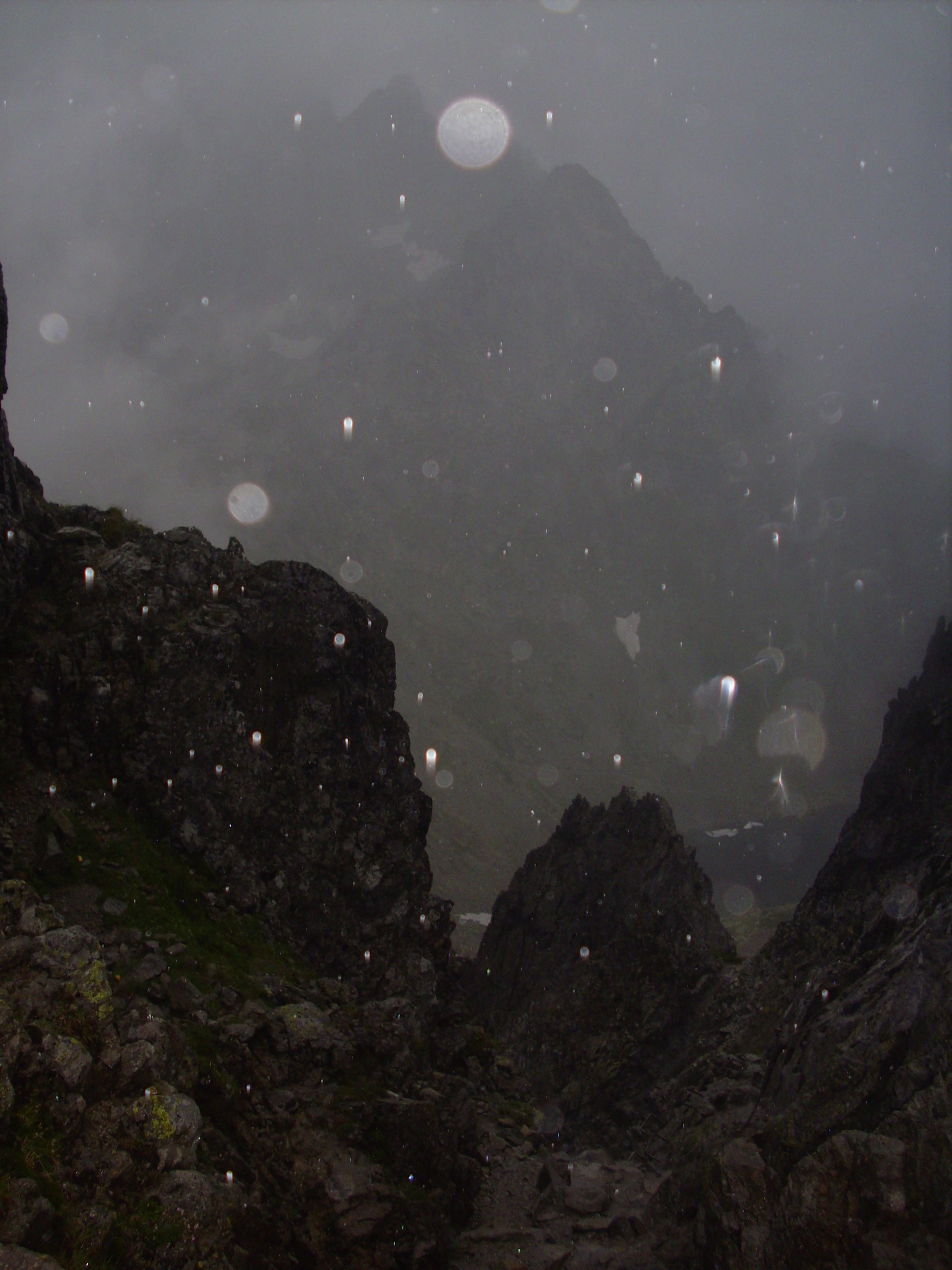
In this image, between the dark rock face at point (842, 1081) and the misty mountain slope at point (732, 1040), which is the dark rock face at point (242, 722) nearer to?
the misty mountain slope at point (732, 1040)

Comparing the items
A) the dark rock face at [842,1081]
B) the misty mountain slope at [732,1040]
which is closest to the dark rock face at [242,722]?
the misty mountain slope at [732,1040]

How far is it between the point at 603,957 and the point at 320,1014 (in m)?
43.2

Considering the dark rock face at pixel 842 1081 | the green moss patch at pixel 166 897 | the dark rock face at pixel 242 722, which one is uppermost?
the dark rock face at pixel 242 722

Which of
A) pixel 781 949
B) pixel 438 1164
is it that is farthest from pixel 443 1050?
pixel 781 949

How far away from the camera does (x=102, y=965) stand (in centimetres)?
1844

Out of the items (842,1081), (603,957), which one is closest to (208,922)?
(842,1081)

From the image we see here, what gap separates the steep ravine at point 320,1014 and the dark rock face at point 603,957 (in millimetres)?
520

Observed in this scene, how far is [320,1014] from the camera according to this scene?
86.0ft

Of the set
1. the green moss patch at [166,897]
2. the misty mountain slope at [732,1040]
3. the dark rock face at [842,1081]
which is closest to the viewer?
the dark rock face at [842,1081]

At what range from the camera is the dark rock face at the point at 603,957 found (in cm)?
5425

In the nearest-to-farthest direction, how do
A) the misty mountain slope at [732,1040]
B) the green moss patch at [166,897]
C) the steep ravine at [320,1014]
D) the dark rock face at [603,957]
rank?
the steep ravine at [320,1014], the misty mountain slope at [732,1040], the green moss patch at [166,897], the dark rock face at [603,957]

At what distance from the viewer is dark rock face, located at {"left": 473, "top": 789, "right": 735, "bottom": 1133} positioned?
54.2 metres

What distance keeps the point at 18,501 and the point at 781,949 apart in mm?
58579

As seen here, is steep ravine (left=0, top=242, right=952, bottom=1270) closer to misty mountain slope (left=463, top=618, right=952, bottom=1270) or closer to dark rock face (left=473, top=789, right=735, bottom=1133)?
misty mountain slope (left=463, top=618, right=952, bottom=1270)
